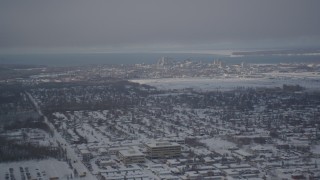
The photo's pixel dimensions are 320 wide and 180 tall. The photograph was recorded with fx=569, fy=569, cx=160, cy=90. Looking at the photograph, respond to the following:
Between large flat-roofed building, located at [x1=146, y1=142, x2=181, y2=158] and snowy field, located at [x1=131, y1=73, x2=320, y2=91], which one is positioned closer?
large flat-roofed building, located at [x1=146, y1=142, x2=181, y2=158]

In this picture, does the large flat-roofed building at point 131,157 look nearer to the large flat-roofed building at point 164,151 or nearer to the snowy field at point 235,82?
the large flat-roofed building at point 164,151

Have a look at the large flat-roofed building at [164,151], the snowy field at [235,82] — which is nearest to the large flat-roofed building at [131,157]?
the large flat-roofed building at [164,151]

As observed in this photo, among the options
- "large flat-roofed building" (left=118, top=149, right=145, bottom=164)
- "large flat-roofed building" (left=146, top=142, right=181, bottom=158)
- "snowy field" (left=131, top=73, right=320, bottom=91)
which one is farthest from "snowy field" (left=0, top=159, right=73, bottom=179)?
"snowy field" (left=131, top=73, right=320, bottom=91)

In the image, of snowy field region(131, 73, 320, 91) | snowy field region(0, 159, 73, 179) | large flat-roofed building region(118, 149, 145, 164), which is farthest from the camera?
snowy field region(131, 73, 320, 91)

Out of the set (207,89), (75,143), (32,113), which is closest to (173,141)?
(75,143)

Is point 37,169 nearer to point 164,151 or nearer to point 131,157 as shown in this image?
point 131,157

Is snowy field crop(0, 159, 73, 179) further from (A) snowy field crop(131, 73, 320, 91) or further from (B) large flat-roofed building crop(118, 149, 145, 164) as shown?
(A) snowy field crop(131, 73, 320, 91)

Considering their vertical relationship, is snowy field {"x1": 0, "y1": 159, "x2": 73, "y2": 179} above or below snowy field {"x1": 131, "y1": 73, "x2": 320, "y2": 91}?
below

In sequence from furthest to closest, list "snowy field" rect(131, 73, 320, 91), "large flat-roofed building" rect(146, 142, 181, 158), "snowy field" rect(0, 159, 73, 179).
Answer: "snowy field" rect(131, 73, 320, 91) → "large flat-roofed building" rect(146, 142, 181, 158) → "snowy field" rect(0, 159, 73, 179)
